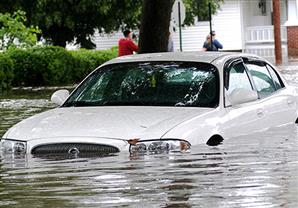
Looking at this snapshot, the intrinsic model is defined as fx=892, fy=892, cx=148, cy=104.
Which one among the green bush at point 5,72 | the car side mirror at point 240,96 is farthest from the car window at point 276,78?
the green bush at point 5,72

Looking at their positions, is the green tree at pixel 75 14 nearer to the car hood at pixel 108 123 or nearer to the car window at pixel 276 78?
the car window at pixel 276 78

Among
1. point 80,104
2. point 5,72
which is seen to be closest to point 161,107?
point 80,104

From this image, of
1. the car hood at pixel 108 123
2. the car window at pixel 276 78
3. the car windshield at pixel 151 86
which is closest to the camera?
the car hood at pixel 108 123

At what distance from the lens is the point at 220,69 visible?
9.96 m

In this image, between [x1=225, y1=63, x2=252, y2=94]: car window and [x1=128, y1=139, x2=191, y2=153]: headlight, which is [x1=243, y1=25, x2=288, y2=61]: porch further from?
[x1=128, y1=139, x2=191, y2=153]: headlight

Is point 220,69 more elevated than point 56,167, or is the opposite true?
point 220,69

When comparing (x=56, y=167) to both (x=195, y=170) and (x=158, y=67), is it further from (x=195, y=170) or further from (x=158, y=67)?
(x=158, y=67)

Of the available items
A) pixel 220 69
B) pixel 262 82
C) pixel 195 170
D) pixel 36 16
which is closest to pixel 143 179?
pixel 195 170

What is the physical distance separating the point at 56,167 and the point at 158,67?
93.7 inches

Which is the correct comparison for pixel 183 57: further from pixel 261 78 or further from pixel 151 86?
pixel 261 78

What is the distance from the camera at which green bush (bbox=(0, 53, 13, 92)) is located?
24.4 m

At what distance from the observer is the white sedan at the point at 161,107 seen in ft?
27.9

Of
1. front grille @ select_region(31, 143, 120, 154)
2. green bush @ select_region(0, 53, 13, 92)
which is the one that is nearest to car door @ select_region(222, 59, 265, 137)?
front grille @ select_region(31, 143, 120, 154)

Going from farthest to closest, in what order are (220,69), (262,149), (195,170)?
(220,69), (262,149), (195,170)
